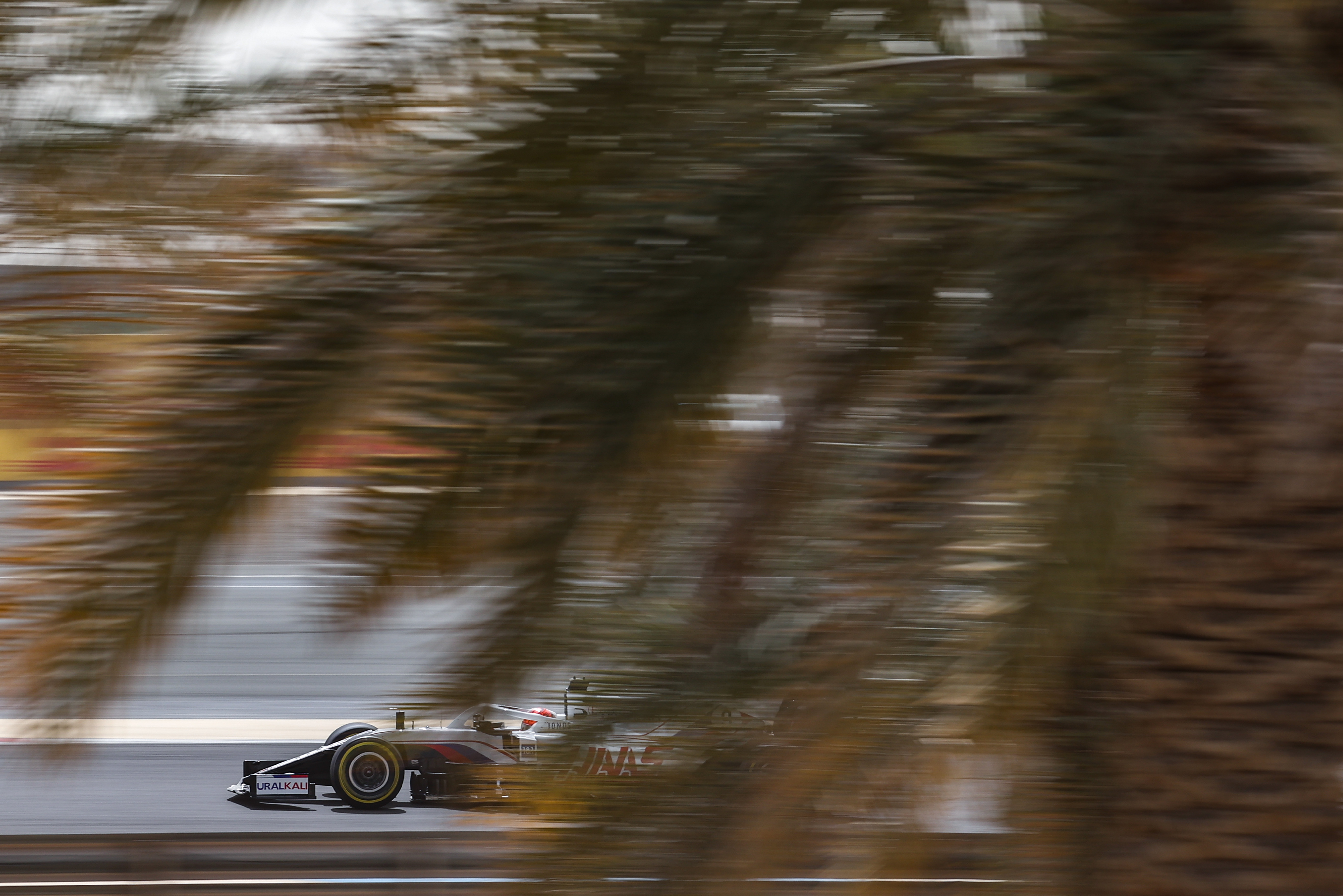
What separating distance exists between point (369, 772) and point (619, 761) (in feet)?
17.4

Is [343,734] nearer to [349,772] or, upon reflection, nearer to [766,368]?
[349,772]

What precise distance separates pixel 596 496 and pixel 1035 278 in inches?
19.8

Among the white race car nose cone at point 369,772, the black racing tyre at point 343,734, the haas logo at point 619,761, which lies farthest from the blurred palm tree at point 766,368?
the white race car nose cone at point 369,772

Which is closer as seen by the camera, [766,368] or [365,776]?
[766,368]

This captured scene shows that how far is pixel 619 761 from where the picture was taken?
1.28m

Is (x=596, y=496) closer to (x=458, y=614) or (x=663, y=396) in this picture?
(x=663, y=396)

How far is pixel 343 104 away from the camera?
160cm

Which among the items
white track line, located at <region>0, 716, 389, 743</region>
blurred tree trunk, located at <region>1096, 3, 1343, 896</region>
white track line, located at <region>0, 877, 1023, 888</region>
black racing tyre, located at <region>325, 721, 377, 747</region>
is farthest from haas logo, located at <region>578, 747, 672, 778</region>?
white track line, located at <region>0, 716, 389, 743</region>

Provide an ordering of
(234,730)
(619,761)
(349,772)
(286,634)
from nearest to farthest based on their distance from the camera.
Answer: (619,761)
(286,634)
(349,772)
(234,730)

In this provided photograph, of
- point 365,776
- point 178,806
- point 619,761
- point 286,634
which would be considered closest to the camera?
point 619,761

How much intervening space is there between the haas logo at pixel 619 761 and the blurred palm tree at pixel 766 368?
0.02 metres

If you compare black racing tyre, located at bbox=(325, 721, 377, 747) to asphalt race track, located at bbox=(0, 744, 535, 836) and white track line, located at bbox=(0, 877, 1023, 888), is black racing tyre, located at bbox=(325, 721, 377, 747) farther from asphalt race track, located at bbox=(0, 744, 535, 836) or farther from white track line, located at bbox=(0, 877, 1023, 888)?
white track line, located at bbox=(0, 877, 1023, 888)

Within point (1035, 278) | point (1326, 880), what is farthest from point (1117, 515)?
point (1326, 880)

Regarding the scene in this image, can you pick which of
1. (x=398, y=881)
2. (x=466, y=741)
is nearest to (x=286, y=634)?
(x=466, y=741)
